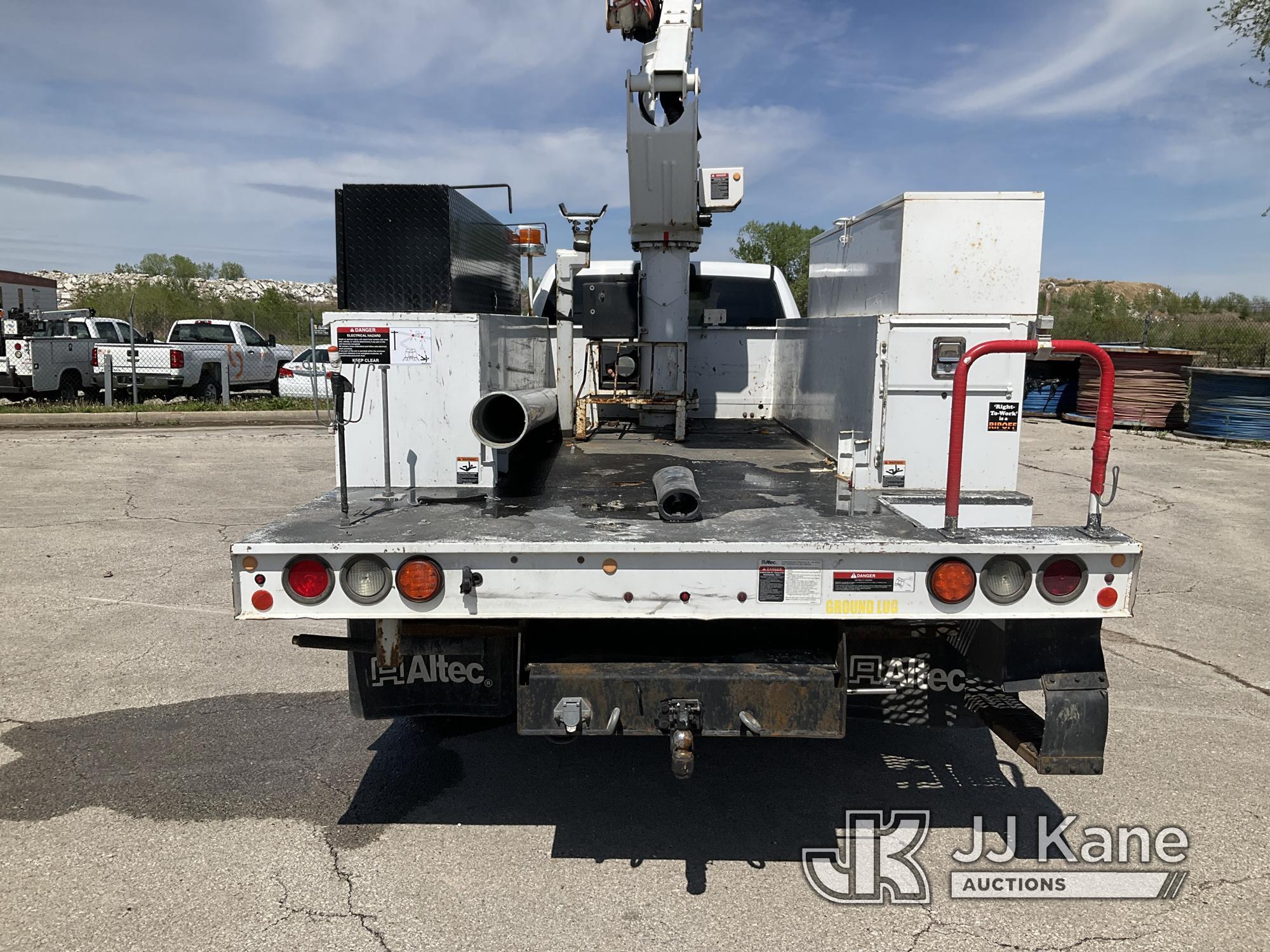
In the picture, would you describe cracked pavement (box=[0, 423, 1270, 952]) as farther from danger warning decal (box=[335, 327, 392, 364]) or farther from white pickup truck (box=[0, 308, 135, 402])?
white pickup truck (box=[0, 308, 135, 402])

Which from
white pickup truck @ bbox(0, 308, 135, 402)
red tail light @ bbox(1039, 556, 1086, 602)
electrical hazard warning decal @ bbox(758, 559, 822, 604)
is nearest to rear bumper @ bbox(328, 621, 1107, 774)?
red tail light @ bbox(1039, 556, 1086, 602)

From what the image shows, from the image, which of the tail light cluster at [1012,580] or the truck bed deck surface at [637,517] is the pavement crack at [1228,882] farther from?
the truck bed deck surface at [637,517]

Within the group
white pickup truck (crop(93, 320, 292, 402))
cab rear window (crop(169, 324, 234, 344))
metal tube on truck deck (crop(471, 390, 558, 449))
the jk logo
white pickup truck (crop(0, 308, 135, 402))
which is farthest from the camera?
cab rear window (crop(169, 324, 234, 344))

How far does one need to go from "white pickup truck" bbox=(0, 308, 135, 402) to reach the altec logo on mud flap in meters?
20.1

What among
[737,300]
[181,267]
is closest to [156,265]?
[181,267]

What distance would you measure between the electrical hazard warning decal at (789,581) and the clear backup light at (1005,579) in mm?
529

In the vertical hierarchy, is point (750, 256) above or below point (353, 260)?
above

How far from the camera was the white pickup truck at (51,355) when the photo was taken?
19562 mm

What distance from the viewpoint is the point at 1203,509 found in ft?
35.1

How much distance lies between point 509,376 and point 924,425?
2.01 meters

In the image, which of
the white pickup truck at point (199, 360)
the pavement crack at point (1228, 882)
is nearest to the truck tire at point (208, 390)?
the white pickup truck at point (199, 360)

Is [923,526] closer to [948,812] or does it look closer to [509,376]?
[948,812]

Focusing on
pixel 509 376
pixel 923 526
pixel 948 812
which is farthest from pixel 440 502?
pixel 948 812

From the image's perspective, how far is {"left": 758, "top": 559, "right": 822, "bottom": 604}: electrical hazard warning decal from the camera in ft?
9.78
